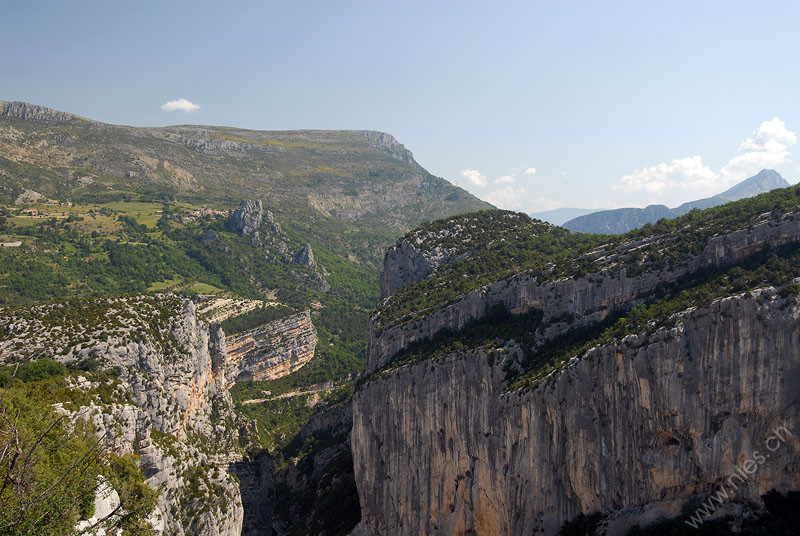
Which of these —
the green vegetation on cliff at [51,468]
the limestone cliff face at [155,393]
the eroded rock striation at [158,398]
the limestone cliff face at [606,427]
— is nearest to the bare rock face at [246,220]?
the eroded rock striation at [158,398]

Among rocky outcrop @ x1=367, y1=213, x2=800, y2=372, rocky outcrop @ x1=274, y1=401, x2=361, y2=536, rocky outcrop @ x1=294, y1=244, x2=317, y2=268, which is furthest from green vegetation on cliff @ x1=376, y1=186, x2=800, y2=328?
rocky outcrop @ x1=294, y1=244, x2=317, y2=268

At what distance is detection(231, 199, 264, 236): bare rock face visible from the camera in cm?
15588

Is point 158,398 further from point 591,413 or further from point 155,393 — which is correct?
point 591,413

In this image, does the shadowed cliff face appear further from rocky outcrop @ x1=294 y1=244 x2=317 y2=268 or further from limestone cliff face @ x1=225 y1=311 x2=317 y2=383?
rocky outcrop @ x1=294 y1=244 x2=317 y2=268

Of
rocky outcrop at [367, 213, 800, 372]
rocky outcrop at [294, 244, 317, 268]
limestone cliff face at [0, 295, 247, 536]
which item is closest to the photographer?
rocky outcrop at [367, 213, 800, 372]

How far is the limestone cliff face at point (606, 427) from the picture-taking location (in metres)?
27.8

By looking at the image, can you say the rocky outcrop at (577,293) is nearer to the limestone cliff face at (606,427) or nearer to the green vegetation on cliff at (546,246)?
the green vegetation on cliff at (546,246)

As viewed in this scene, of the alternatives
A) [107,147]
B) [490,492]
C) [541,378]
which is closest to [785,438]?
[541,378]

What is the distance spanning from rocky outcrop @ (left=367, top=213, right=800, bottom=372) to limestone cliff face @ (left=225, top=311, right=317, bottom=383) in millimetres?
56741

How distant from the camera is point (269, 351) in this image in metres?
103

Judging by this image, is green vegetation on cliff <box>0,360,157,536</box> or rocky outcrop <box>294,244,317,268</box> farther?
rocky outcrop <box>294,244,317,268</box>

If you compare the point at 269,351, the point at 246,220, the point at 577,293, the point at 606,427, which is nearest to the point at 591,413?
the point at 606,427

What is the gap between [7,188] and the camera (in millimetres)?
143875

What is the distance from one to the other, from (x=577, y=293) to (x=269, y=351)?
7529 cm
